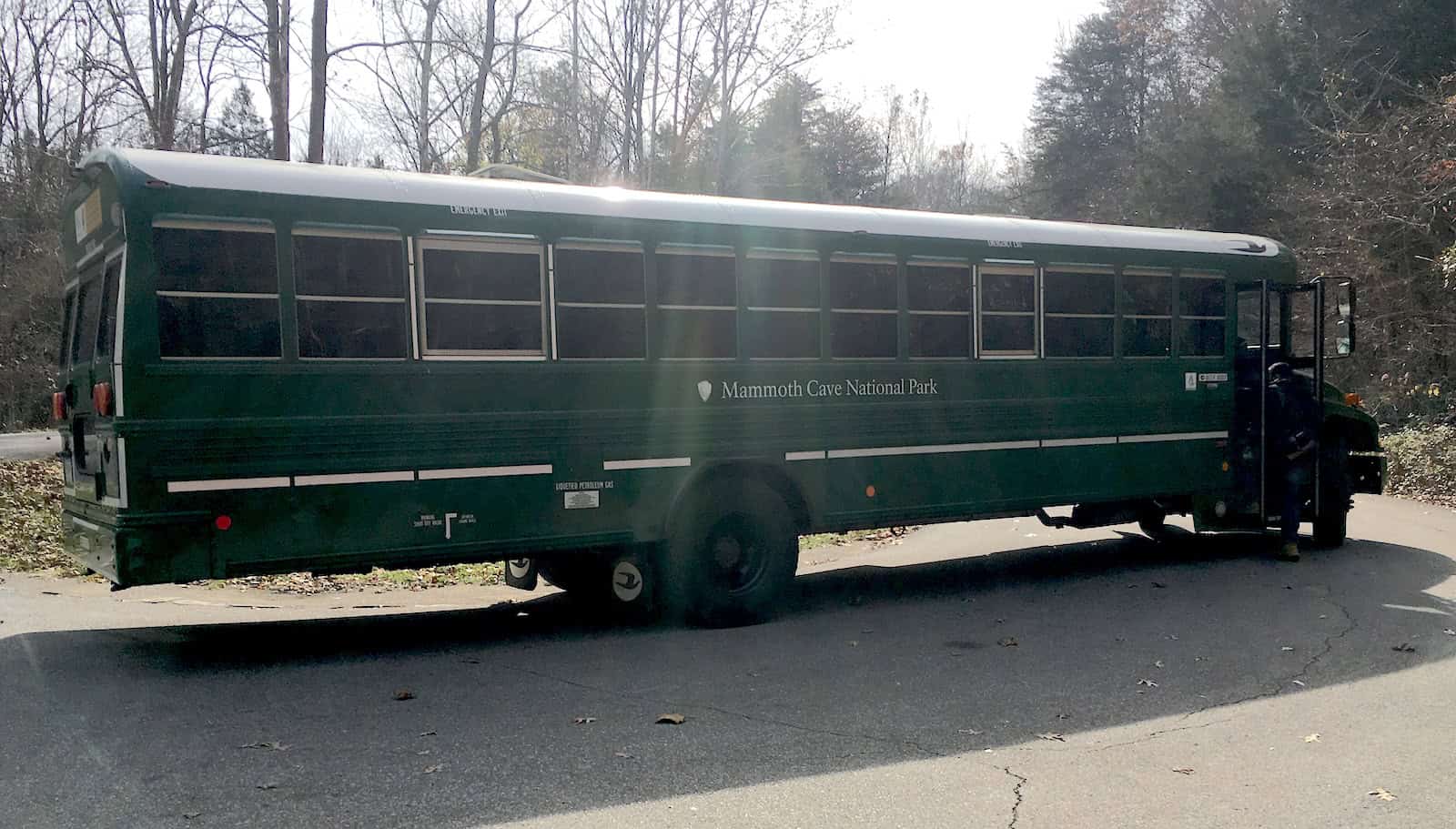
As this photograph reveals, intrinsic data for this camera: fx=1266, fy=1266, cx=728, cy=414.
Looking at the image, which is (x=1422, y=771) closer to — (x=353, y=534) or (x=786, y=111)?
(x=353, y=534)

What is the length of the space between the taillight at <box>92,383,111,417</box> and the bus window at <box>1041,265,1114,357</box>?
7120mm

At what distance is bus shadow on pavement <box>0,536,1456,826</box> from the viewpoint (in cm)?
532

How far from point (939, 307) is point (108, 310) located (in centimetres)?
591

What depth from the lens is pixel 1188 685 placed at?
707 centimetres

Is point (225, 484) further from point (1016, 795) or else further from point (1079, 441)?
point (1079, 441)

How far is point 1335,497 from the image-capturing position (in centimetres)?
1232

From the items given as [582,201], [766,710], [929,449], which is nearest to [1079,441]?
[929,449]

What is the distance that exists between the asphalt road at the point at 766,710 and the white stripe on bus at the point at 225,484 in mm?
1087

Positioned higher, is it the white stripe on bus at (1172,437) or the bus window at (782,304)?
the bus window at (782,304)

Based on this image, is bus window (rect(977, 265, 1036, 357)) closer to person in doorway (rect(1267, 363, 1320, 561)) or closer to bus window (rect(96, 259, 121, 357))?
person in doorway (rect(1267, 363, 1320, 561))

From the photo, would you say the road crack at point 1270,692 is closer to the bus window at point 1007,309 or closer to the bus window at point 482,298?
the bus window at point 1007,309

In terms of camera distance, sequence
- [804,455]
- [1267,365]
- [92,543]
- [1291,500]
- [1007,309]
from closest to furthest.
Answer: [92,543]
[804,455]
[1007,309]
[1291,500]
[1267,365]

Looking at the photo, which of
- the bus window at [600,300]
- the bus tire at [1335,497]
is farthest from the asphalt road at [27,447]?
the bus tire at [1335,497]

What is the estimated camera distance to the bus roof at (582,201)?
726cm
